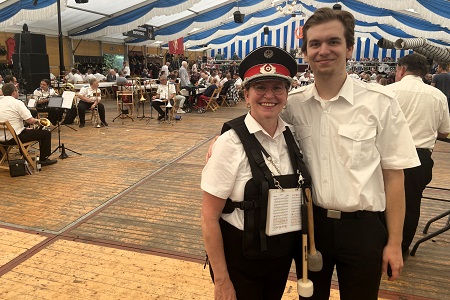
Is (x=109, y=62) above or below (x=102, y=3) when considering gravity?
below

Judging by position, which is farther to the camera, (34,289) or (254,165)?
(34,289)

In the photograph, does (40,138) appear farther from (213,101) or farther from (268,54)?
(213,101)

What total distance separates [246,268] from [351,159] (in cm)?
58

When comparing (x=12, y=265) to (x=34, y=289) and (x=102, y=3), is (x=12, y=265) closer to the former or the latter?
(x=34, y=289)

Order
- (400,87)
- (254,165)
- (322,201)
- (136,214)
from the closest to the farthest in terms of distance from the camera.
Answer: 1. (254,165)
2. (322,201)
3. (400,87)
4. (136,214)

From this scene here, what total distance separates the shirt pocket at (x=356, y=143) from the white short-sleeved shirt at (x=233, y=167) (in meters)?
0.22

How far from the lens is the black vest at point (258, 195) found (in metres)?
1.29

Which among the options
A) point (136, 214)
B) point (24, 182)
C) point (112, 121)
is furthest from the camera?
point (112, 121)

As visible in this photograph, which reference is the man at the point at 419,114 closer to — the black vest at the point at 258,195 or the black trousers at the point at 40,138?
the black vest at the point at 258,195

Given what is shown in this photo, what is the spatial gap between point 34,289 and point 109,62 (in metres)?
19.5

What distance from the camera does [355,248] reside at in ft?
4.62

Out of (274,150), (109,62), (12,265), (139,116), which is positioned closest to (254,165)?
(274,150)

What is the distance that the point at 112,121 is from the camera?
9938mm

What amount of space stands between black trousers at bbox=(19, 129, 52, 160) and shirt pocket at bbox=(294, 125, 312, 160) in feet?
16.4
